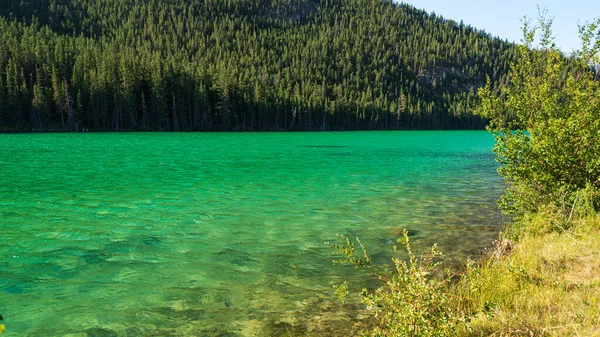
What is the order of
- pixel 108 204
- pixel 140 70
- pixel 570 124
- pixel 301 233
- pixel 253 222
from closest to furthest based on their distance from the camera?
pixel 570 124 → pixel 301 233 → pixel 253 222 → pixel 108 204 → pixel 140 70

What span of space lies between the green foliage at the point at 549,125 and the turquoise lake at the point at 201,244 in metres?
2.54

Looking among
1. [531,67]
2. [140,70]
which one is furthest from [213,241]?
[140,70]

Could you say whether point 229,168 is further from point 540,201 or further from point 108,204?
point 540,201

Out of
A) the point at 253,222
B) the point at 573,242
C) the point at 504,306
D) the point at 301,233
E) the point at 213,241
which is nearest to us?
the point at 504,306

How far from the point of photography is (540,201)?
1367cm

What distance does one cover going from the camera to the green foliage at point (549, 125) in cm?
1202

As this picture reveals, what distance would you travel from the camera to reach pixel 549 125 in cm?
1252

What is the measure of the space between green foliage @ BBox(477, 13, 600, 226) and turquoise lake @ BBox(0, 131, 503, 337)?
2537mm

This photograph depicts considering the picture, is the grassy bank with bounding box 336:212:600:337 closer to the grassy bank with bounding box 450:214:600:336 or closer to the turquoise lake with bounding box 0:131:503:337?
the grassy bank with bounding box 450:214:600:336

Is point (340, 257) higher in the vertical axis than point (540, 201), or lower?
lower

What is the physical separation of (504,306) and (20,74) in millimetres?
149529

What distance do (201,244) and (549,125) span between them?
11.8m

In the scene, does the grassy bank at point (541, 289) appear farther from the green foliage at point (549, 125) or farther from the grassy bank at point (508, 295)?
the green foliage at point (549, 125)

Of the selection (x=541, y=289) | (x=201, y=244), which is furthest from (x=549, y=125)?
(x=201, y=244)
